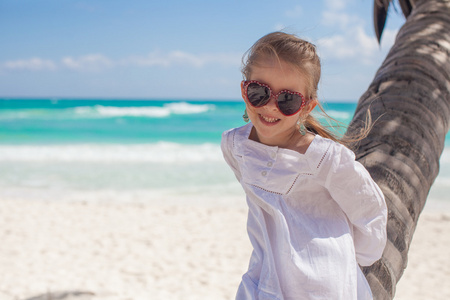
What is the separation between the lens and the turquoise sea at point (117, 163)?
342 inches

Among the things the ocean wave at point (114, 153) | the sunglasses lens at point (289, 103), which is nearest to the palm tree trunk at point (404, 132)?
the sunglasses lens at point (289, 103)

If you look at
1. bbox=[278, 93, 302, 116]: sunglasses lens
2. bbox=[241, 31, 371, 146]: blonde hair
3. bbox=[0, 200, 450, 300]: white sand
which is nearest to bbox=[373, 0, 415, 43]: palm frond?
bbox=[241, 31, 371, 146]: blonde hair

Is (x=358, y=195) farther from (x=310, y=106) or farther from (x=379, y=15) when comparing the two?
(x=379, y=15)

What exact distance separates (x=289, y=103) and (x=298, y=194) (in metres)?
0.30

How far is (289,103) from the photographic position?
1.35m

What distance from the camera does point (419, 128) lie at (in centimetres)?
187

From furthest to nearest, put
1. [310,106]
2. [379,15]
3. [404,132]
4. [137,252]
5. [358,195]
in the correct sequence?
[137,252] → [379,15] → [404,132] → [310,106] → [358,195]

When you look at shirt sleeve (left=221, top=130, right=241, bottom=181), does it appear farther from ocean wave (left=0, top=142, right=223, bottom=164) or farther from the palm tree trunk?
ocean wave (left=0, top=142, right=223, bottom=164)

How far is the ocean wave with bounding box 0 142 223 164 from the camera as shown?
1327cm

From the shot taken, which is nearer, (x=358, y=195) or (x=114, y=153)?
(x=358, y=195)

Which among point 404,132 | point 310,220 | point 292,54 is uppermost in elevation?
point 292,54

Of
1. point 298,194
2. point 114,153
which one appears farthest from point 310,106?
point 114,153

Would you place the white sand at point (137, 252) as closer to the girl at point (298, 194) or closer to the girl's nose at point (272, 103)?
the girl at point (298, 194)

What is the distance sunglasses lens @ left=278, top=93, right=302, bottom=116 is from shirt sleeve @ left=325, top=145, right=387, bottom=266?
7.1 inches
